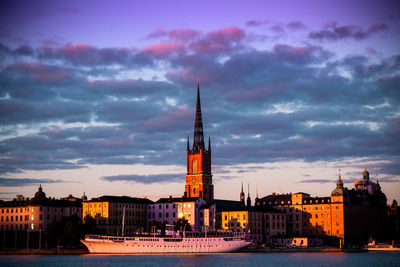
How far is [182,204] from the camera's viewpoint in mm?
188250

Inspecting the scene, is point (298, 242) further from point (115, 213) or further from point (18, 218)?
point (18, 218)

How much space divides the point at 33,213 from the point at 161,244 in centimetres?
4473

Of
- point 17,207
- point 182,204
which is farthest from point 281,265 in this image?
point 17,207

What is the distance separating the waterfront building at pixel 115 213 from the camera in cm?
18225

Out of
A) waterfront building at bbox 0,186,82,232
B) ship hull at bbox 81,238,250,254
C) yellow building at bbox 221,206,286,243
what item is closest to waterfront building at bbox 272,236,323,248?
yellow building at bbox 221,206,286,243

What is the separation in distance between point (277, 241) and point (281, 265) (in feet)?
223

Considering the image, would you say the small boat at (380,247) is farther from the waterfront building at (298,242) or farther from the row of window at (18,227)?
the row of window at (18,227)

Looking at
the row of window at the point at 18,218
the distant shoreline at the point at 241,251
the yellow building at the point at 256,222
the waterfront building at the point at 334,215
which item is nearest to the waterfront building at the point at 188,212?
the yellow building at the point at 256,222

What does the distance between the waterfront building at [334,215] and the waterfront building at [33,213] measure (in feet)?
204

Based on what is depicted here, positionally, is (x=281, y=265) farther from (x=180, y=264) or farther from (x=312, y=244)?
(x=312, y=244)

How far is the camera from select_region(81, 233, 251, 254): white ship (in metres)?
150

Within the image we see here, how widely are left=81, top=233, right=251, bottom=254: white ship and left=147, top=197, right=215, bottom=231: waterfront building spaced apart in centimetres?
2583

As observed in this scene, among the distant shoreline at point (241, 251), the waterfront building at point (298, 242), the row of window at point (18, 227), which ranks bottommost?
the distant shoreline at point (241, 251)

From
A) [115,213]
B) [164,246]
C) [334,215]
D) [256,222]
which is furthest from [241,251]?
[115,213]
